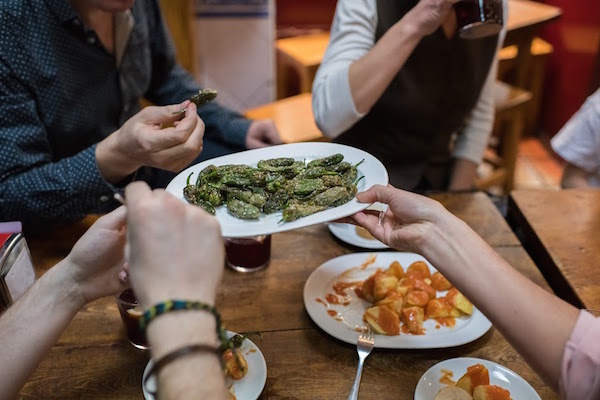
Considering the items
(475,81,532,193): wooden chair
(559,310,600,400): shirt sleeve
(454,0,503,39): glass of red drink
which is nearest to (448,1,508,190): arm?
(454,0,503,39): glass of red drink

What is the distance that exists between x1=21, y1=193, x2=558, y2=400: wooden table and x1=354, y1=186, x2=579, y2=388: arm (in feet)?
0.73

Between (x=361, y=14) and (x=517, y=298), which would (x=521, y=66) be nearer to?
(x=361, y=14)

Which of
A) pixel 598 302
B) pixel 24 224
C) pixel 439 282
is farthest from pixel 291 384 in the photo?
pixel 24 224

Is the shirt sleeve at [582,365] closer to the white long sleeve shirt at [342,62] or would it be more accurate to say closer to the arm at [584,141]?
the white long sleeve shirt at [342,62]

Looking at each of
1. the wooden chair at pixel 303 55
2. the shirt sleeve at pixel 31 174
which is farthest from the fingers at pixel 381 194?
the wooden chair at pixel 303 55

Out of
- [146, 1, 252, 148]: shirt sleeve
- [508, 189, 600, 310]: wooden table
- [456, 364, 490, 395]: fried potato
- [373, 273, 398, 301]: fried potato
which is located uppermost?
[146, 1, 252, 148]: shirt sleeve

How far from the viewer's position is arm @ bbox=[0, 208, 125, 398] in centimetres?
96

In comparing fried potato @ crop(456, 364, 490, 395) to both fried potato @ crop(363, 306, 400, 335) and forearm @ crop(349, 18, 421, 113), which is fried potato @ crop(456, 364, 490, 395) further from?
forearm @ crop(349, 18, 421, 113)

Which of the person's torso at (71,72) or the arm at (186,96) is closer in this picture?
the person's torso at (71,72)

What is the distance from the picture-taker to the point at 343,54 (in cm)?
174

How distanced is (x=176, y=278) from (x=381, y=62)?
1.05 meters

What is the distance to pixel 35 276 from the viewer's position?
1308 millimetres

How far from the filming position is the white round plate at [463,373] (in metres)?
1.04

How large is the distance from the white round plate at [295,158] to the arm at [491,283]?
0.07 metres
